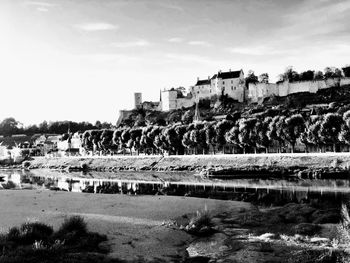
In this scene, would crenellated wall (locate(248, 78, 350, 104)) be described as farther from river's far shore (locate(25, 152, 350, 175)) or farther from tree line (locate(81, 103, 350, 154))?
river's far shore (locate(25, 152, 350, 175))

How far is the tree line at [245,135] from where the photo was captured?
217 feet

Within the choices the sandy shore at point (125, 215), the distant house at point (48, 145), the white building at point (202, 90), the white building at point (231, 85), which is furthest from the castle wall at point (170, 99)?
the sandy shore at point (125, 215)

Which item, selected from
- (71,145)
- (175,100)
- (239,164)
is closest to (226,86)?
(175,100)

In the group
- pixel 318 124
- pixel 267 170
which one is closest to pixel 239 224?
pixel 267 170

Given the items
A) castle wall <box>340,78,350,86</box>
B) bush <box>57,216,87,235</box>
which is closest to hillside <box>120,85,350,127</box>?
castle wall <box>340,78,350,86</box>

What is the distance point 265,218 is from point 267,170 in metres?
38.3

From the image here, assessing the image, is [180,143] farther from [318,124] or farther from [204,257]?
[204,257]

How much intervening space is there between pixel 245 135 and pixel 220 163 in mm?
6998

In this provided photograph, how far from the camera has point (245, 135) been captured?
255ft

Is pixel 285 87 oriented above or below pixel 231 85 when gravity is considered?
below

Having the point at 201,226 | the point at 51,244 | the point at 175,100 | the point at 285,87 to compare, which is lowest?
the point at 201,226

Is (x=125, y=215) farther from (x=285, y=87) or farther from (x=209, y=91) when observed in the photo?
(x=209, y=91)

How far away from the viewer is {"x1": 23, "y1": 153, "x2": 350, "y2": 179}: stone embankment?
58.3m

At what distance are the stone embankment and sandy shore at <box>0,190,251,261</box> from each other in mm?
27886
